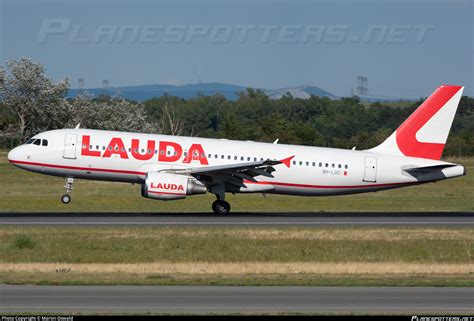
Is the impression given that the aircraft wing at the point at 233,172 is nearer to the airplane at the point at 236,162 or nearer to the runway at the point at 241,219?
the airplane at the point at 236,162

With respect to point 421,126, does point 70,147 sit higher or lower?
lower

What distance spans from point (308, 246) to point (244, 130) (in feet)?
202

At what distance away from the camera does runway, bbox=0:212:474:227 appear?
127ft

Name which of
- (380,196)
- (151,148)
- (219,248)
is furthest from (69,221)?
(380,196)

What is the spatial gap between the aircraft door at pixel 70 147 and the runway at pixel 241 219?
2.69m

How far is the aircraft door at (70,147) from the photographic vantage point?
42.9 m

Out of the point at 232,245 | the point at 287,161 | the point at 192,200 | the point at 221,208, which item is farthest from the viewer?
the point at 192,200

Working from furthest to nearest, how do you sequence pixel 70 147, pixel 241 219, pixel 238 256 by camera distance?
pixel 70 147
pixel 241 219
pixel 238 256

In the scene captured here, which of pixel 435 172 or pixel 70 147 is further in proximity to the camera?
pixel 435 172

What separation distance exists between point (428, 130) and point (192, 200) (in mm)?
15092

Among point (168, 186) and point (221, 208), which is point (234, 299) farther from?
point (221, 208)

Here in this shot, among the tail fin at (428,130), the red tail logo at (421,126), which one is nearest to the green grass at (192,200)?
the tail fin at (428,130)

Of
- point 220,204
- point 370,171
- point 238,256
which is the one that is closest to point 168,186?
point 220,204

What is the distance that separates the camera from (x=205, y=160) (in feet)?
143
